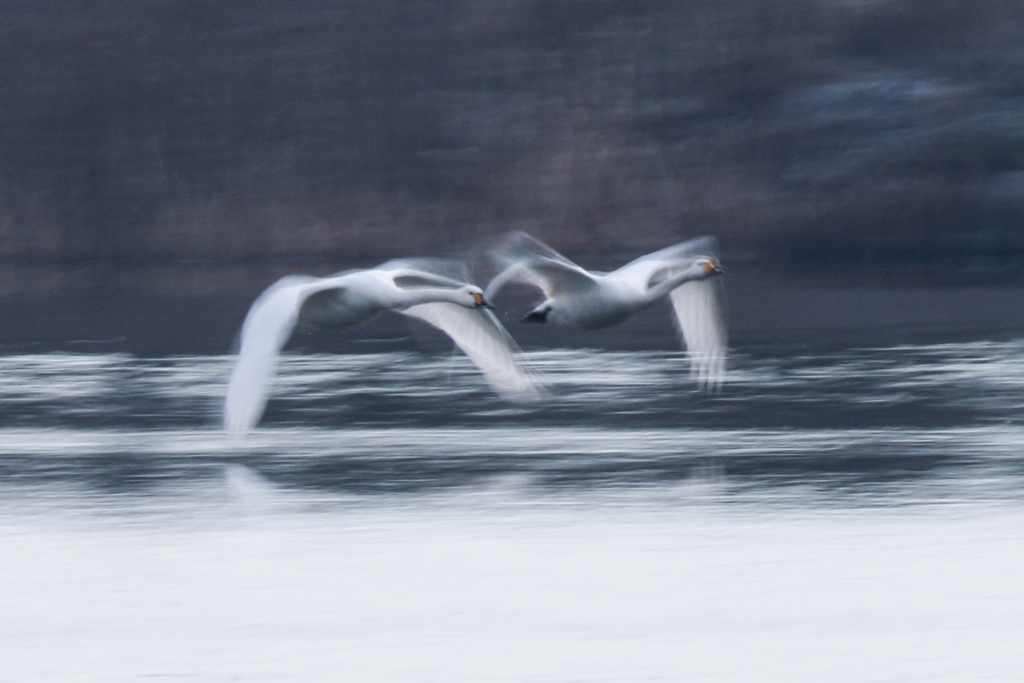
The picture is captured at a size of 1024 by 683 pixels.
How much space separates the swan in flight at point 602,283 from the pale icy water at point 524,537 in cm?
86

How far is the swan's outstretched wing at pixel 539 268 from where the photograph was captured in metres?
10.8

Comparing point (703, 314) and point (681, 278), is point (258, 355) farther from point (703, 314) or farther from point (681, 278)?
point (703, 314)

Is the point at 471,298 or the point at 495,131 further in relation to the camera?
the point at 495,131

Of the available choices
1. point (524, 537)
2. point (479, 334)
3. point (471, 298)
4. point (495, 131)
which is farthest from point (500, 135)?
point (524, 537)

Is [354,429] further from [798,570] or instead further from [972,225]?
[972,225]

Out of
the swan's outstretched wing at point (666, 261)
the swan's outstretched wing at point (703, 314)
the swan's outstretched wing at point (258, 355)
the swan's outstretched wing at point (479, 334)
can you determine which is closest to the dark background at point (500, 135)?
the swan's outstretched wing at point (703, 314)

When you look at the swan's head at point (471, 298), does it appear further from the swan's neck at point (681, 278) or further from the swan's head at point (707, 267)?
the swan's head at point (707, 267)

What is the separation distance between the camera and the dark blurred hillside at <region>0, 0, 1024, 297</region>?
1524 inches

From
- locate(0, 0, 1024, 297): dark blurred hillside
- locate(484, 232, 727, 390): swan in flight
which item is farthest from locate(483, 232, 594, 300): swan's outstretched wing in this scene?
locate(0, 0, 1024, 297): dark blurred hillside

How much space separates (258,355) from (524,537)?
1643 mm

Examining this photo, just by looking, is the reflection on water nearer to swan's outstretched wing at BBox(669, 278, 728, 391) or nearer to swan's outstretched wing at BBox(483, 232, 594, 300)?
swan's outstretched wing at BBox(669, 278, 728, 391)

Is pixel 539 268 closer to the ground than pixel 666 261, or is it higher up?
closer to the ground

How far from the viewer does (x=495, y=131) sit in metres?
45.0

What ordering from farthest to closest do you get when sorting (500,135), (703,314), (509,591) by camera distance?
(500,135) → (703,314) → (509,591)
